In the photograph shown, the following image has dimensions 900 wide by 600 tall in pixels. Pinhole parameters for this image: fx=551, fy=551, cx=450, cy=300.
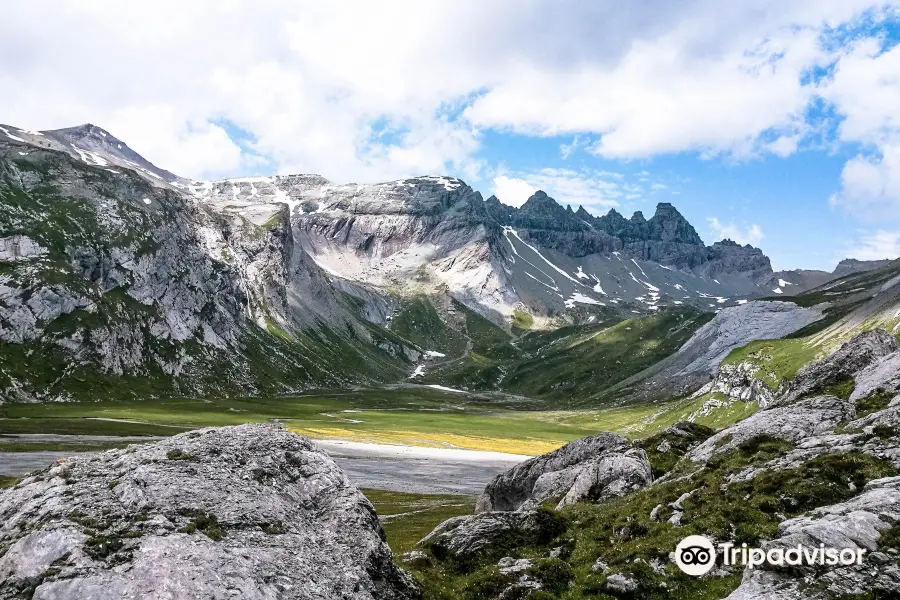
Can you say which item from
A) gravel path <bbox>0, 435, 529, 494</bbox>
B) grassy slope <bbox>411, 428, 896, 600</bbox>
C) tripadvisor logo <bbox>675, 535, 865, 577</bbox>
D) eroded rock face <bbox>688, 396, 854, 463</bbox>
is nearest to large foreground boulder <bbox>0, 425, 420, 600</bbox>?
grassy slope <bbox>411, 428, 896, 600</bbox>

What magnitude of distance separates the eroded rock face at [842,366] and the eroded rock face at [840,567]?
31.7 meters

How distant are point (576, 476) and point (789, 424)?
1821 cm

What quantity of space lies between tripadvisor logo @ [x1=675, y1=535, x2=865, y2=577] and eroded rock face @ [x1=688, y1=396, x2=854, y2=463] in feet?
55.3

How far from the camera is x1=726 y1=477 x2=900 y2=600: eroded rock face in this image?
1722 cm

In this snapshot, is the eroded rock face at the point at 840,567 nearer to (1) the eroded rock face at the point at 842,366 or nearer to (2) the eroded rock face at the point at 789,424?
(2) the eroded rock face at the point at 789,424

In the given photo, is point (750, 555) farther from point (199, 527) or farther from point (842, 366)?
point (842, 366)

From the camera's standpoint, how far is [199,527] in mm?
18672

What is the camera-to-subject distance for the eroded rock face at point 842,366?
5072cm

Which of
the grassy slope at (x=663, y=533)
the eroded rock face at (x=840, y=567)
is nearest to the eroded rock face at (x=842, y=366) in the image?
the grassy slope at (x=663, y=533)

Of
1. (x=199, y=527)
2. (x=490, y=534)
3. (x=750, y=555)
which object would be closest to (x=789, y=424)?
(x=750, y=555)

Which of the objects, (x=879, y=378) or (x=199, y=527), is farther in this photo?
(x=879, y=378)

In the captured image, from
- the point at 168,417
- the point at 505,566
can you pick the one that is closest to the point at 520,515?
the point at 505,566

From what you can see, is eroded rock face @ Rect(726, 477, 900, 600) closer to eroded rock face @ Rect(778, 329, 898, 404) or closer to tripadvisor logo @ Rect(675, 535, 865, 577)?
tripadvisor logo @ Rect(675, 535, 865, 577)

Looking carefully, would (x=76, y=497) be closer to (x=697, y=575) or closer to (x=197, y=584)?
(x=197, y=584)
